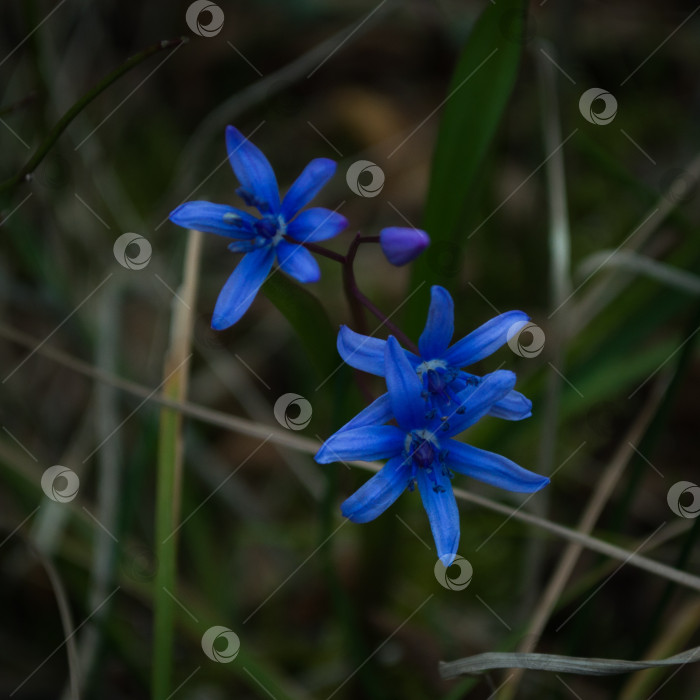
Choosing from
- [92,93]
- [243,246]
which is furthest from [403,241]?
[92,93]

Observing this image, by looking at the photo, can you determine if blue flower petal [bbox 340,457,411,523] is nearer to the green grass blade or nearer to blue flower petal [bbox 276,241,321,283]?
blue flower petal [bbox 276,241,321,283]

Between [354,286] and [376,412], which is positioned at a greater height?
[354,286]

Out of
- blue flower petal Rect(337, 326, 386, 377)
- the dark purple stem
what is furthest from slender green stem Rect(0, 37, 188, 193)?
blue flower petal Rect(337, 326, 386, 377)

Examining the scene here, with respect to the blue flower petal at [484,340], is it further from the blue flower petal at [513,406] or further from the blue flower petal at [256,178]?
the blue flower petal at [256,178]

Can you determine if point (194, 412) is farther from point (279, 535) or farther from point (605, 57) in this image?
point (605, 57)

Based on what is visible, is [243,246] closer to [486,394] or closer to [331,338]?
[331,338]

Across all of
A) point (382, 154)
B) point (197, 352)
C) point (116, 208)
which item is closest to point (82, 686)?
point (197, 352)
